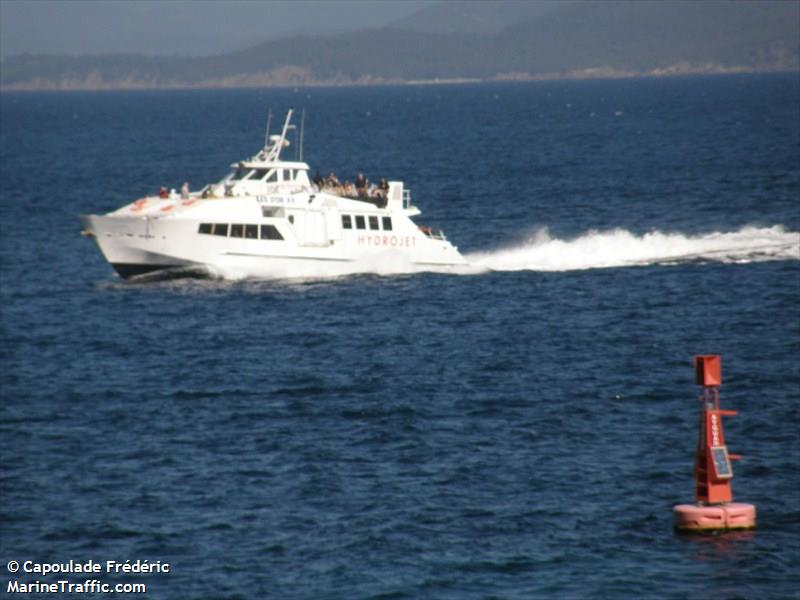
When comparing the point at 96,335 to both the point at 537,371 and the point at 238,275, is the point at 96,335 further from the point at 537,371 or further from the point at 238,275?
the point at 537,371

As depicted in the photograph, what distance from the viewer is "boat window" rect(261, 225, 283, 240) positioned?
59.6 metres

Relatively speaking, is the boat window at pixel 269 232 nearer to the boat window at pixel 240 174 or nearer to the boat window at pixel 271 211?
the boat window at pixel 271 211

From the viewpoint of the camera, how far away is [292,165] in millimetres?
60594

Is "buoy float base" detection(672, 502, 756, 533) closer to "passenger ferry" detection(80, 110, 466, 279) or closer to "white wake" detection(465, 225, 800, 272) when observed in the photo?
"passenger ferry" detection(80, 110, 466, 279)

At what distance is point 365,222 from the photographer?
6075 cm

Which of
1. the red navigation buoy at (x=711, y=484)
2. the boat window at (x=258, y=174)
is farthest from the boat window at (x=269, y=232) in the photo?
the red navigation buoy at (x=711, y=484)

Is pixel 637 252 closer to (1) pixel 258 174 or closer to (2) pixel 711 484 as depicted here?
(1) pixel 258 174

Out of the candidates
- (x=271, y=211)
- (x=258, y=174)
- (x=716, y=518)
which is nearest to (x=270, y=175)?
(x=258, y=174)

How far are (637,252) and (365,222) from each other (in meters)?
12.4

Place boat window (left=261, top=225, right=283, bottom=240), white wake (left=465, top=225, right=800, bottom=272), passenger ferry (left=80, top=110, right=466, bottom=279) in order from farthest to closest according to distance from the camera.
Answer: white wake (left=465, top=225, right=800, bottom=272) → boat window (left=261, top=225, right=283, bottom=240) → passenger ferry (left=80, top=110, right=466, bottom=279)

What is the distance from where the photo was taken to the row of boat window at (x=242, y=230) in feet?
194

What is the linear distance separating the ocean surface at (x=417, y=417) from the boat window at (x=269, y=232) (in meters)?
1.83

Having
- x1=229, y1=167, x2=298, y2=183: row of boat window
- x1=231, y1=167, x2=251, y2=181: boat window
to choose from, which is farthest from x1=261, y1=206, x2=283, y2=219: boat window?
x1=231, y1=167, x2=251, y2=181: boat window

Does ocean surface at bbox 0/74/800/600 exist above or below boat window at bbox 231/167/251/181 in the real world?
below
